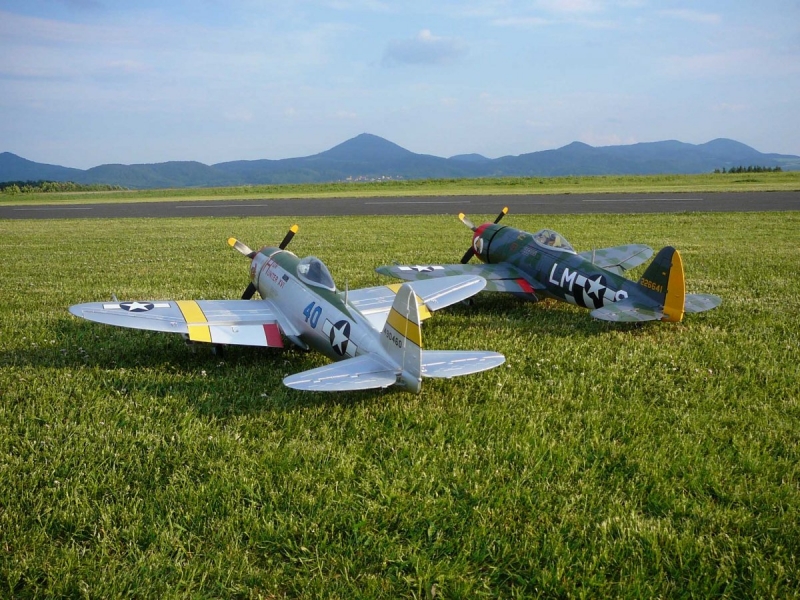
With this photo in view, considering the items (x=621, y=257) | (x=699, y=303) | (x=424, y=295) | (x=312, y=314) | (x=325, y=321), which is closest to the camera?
(x=325, y=321)

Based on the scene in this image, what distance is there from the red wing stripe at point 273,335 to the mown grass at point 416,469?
0.27m

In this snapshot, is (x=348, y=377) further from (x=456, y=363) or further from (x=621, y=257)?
(x=621, y=257)

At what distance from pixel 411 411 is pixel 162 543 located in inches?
107

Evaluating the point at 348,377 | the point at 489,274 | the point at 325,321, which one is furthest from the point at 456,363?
the point at 489,274

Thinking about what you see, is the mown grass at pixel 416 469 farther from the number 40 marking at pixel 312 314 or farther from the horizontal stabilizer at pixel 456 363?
the number 40 marking at pixel 312 314

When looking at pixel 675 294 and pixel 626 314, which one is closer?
pixel 675 294

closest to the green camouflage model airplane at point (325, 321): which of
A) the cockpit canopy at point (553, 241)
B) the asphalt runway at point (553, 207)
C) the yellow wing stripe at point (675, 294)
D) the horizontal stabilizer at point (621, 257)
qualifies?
the cockpit canopy at point (553, 241)

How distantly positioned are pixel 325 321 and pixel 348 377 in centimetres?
167

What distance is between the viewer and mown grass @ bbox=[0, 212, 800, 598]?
11.8ft

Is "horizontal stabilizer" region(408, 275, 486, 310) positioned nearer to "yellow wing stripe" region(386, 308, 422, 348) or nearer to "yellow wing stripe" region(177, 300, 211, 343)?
"yellow wing stripe" region(386, 308, 422, 348)

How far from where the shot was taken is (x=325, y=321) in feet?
24.2

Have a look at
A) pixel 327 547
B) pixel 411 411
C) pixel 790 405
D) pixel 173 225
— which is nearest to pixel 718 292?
pixel 790 405

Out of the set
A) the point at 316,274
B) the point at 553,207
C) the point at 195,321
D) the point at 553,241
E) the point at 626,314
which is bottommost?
the point at 626,314

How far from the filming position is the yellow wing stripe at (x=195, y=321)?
7.48 m
